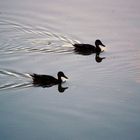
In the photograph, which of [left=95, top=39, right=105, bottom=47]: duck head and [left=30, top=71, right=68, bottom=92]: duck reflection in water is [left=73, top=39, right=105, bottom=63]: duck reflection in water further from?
[left=30, top=71, right=68, bottom=92]: duck reflection in water

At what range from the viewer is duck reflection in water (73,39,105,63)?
16.0m

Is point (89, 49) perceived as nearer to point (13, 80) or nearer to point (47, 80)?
point (47, 80)

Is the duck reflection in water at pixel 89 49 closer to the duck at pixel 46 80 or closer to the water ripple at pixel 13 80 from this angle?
the duck at pixel 46 80

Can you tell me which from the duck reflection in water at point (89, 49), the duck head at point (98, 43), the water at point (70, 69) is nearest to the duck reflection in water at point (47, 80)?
the water at point (70, 69)

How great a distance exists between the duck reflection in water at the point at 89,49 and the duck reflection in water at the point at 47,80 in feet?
8.01

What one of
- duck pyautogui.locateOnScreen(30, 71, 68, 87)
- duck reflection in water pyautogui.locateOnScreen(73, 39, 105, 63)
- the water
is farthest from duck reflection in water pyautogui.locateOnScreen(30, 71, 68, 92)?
duck reflection in water pyautogui.locateOnScreen(73, 39, 105, 63)

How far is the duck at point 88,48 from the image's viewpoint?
1603 centimetres

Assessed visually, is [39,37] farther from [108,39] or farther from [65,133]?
[65,133]

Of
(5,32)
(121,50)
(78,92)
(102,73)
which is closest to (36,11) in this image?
(5,32)

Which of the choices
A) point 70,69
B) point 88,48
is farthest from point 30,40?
point 70,69

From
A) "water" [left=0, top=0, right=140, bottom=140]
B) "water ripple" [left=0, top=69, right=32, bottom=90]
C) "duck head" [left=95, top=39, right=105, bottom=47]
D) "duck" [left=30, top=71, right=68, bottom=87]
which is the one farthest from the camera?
"duck head" [left=95, top=39, right=105, bottom=47]

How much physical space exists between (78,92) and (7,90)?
1637 mm

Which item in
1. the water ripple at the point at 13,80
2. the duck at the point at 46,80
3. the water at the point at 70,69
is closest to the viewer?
the water at the point at 70,69

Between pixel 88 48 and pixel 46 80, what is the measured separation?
334cm
